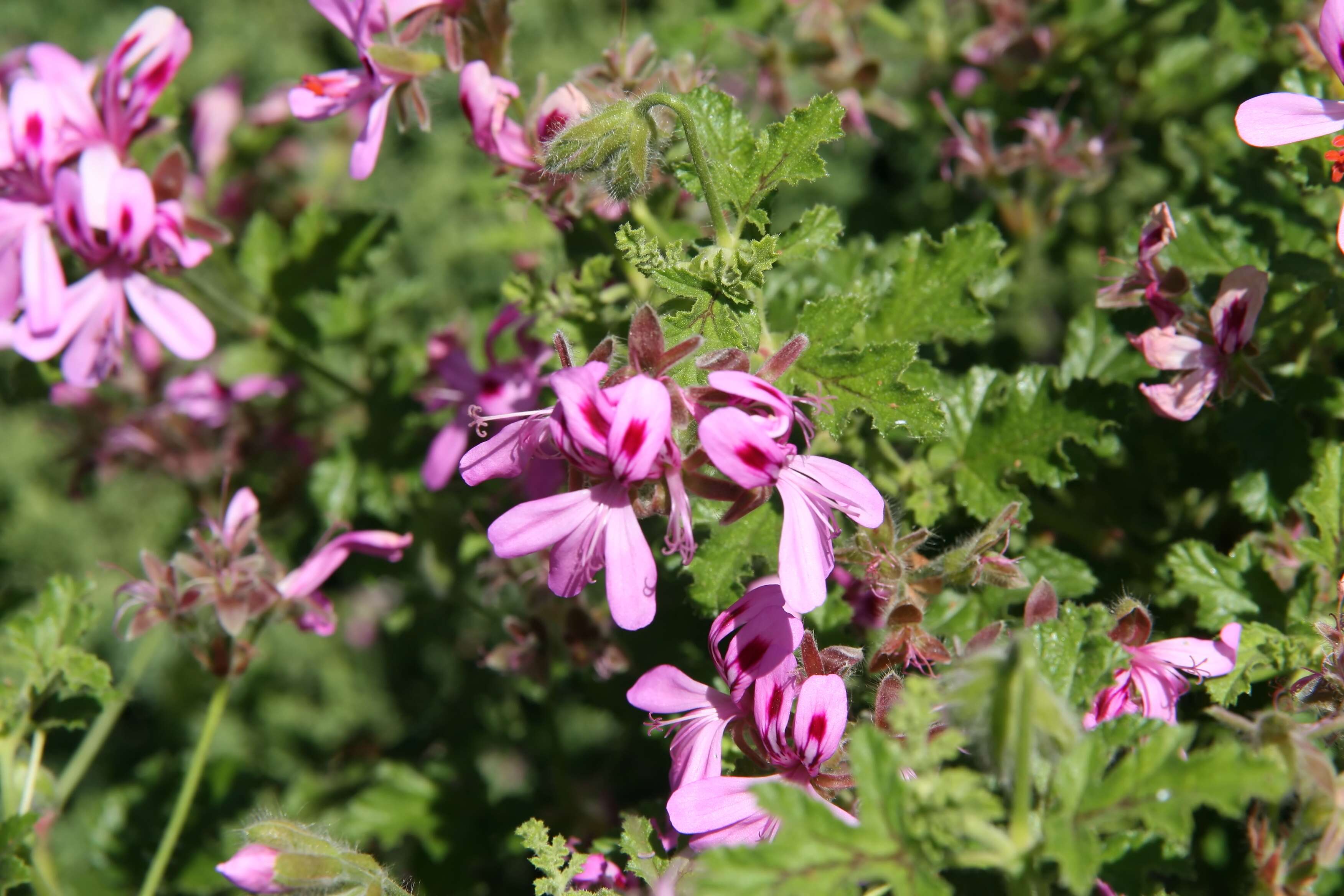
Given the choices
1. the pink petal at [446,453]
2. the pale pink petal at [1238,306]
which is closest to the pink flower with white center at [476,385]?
the pink petal at [446,453]

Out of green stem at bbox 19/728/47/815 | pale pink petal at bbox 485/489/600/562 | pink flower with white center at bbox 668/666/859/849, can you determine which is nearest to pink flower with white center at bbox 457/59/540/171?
pale pink petal at bbox 485/489/600/562

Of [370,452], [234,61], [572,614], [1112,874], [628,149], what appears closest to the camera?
[1112,874]

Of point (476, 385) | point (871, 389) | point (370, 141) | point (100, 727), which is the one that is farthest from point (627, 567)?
point (100, 727)

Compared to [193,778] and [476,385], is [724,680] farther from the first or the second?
[193,778]

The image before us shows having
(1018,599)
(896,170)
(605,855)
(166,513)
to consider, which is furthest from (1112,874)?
(166,513)

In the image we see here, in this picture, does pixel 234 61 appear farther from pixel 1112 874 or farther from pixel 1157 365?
pixel 1112 874

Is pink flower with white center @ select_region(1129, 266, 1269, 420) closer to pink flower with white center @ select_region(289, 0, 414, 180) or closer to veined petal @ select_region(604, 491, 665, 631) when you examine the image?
veined petal @ select_region(604, 491, 665, 631)

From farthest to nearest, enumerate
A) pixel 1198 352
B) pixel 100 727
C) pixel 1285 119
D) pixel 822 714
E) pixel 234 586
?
pixel 100 727, pixel 234 586, pixel 1198 352, pixel 1285 119, pixel 822 714
